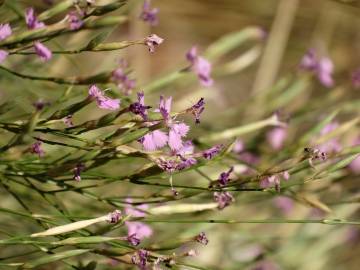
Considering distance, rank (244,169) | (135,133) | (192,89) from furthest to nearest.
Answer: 1. (192,89)
2. (244,169)
3. (135,133)

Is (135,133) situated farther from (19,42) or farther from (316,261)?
(316,261)

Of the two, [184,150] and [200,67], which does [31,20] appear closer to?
[184,150]

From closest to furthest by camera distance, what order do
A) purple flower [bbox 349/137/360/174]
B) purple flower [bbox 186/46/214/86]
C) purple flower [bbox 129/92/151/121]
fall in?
purple flower [bbox 129/92/151/121]
purple flower [bbox 186/46/214/86]
purple flower [bbox 349/137/360/174]

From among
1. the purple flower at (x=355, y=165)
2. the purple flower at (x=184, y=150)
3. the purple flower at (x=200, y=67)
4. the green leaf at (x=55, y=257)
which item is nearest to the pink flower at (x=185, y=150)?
the purple flower at (x=184, y=150)

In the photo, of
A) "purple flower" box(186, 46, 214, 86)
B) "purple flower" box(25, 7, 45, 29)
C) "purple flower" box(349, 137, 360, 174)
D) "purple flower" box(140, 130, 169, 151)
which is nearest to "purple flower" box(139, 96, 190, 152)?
"purple flower" box(140, 130, 169, 151)

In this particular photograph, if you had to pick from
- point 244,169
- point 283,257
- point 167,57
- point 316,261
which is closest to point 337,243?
point 316,261

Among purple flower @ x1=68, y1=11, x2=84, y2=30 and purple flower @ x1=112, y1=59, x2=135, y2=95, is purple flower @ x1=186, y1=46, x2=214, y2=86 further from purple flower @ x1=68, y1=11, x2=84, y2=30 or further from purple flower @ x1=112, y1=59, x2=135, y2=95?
purple flower @ x1=68, y1=11, x2=84, y2=30

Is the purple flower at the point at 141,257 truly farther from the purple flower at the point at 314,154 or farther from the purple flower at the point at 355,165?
the purple flower at the point at 355,165
